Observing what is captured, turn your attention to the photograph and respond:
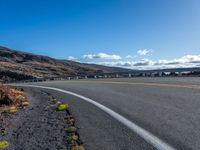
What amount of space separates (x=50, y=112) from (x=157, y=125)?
372 centimetres

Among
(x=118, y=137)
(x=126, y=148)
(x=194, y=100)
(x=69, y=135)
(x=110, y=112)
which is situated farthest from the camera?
(x=194, y=100)

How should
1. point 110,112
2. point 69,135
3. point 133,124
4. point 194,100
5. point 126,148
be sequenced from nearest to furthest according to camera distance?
1. point 126,148
2. point 69,135
3. point 133,124
4. point 110,112
5. point 194,100

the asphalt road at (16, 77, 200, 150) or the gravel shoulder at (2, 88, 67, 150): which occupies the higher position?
the asphalt road at (16, 77, 200, 150)

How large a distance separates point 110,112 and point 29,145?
2.72m

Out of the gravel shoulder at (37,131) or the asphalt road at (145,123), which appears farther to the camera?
the gravel shoulder at (37,131)

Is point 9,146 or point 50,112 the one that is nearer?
point 9,146

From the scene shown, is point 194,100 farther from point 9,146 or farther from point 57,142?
point 9,146

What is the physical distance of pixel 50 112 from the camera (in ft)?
28.1

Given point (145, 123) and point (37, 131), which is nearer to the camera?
point (145, 123)

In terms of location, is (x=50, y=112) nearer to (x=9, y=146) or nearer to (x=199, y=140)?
(x=9, y=146)

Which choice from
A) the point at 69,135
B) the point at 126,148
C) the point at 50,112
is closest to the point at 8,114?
the point at 50,112

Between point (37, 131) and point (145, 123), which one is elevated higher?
point (145, 123)

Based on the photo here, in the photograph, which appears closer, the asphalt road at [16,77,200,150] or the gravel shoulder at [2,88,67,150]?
the asphalt road at [16,77,200,150]

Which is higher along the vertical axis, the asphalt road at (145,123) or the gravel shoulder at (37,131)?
the asphalt road at (145,123)
